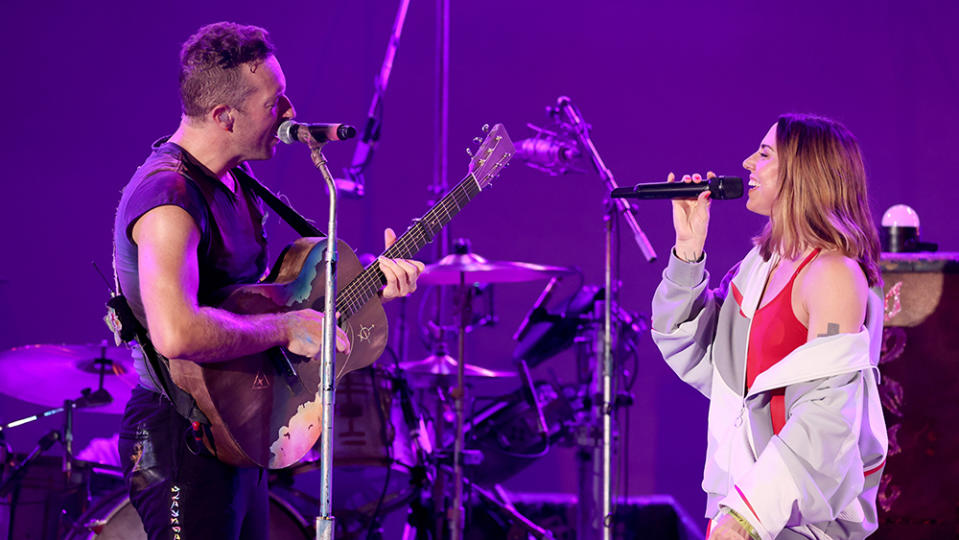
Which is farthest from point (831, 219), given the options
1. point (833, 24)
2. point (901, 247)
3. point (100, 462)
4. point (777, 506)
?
point (833, 24)

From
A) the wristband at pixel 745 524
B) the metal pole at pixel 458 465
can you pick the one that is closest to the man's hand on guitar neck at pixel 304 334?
the wristband at pixel 745 524

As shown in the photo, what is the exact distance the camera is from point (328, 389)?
6.92 feet

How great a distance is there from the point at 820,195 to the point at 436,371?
8.93ft

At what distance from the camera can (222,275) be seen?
261 cm

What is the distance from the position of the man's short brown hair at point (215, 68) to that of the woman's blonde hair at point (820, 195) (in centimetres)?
153

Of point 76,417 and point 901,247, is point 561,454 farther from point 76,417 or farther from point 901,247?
point 76,417

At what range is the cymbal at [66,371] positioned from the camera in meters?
4.05

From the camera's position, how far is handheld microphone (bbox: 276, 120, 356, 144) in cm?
222

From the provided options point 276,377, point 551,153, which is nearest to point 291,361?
point 276,377

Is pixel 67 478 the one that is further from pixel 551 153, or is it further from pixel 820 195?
pixel 820 195

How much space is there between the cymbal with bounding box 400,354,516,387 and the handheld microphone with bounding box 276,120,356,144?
2533mm

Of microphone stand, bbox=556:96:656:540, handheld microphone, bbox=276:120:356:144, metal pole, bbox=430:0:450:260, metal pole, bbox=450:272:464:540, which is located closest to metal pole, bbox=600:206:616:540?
microphone stand, bbox=556:96:656:540

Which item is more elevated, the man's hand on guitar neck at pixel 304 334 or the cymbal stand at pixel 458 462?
the man's hand on guitar neck at pixel 304 334

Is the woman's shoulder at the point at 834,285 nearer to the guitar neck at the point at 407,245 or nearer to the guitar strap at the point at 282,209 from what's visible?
the guitar neck at the point at 407,245
